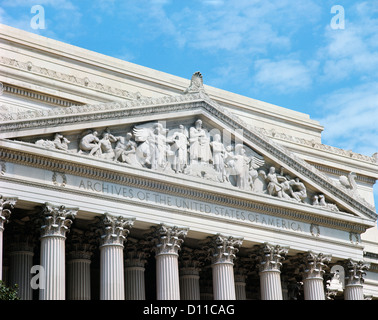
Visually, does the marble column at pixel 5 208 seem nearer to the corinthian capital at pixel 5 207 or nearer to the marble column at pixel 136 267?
the corinthian capital at pixel 5 207

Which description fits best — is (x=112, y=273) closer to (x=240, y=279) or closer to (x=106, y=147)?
(x=106, y=147)

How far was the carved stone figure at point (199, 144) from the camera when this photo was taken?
44.4 m

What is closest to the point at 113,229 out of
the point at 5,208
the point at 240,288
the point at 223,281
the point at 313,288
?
the point at 5,208

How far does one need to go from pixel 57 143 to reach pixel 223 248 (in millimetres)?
9636

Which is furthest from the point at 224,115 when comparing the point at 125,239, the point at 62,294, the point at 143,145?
the point at 62,294

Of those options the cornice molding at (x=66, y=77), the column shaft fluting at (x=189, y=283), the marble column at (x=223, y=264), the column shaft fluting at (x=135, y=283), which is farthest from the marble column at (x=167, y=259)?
the cornice molding at (x=66, y=77)

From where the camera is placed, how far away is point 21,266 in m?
40.9

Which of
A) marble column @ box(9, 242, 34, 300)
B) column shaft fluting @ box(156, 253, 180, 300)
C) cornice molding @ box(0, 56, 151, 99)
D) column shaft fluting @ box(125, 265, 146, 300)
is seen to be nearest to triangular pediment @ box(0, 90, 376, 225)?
column shaft fluting @ box(156, 253, 180, 300)

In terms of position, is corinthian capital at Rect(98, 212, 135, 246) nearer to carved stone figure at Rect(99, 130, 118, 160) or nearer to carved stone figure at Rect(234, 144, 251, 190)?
carved stone figure at Rect(99, 130, 118, 160)

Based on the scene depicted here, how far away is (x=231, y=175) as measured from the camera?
149ft

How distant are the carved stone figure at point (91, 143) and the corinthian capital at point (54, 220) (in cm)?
309

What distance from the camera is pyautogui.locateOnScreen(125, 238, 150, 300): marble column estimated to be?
43.5 metres
